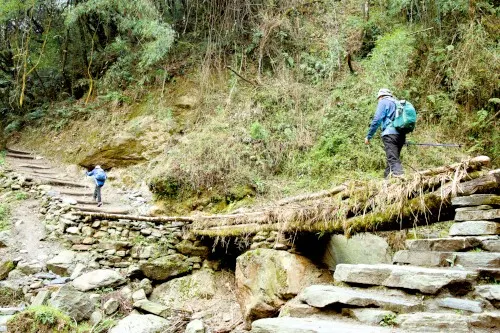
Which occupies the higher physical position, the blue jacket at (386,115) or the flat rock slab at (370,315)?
the blue jacket at (386,115)

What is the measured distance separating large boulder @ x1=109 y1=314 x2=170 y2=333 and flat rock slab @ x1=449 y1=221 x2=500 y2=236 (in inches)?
188

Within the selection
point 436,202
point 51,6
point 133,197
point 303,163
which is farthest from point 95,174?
point 51,6

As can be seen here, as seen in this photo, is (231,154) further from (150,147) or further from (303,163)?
(150,147)

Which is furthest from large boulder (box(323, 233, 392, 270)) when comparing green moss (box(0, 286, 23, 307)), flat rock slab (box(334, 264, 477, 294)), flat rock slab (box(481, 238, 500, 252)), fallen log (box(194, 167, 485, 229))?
green moss (box(0, 286, 23, 307))

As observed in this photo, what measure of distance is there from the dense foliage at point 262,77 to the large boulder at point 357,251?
41.8 inches

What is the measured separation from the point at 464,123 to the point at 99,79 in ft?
43.8

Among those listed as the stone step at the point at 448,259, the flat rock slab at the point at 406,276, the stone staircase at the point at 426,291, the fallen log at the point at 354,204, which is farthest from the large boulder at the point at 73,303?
the stone step at the point at 448,259

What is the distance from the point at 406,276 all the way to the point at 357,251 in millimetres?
3031

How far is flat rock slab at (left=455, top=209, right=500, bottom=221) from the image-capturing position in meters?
3.19

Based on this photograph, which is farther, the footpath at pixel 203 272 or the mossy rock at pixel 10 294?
the mossy rock at pixel 10 294

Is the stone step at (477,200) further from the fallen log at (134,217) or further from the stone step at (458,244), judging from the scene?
the fallen log at (134,217)

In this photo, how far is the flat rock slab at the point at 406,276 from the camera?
2785 millimetres

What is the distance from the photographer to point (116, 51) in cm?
1598

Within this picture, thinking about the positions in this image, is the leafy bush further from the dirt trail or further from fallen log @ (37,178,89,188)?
fallen log @ (37,178,89,188)
